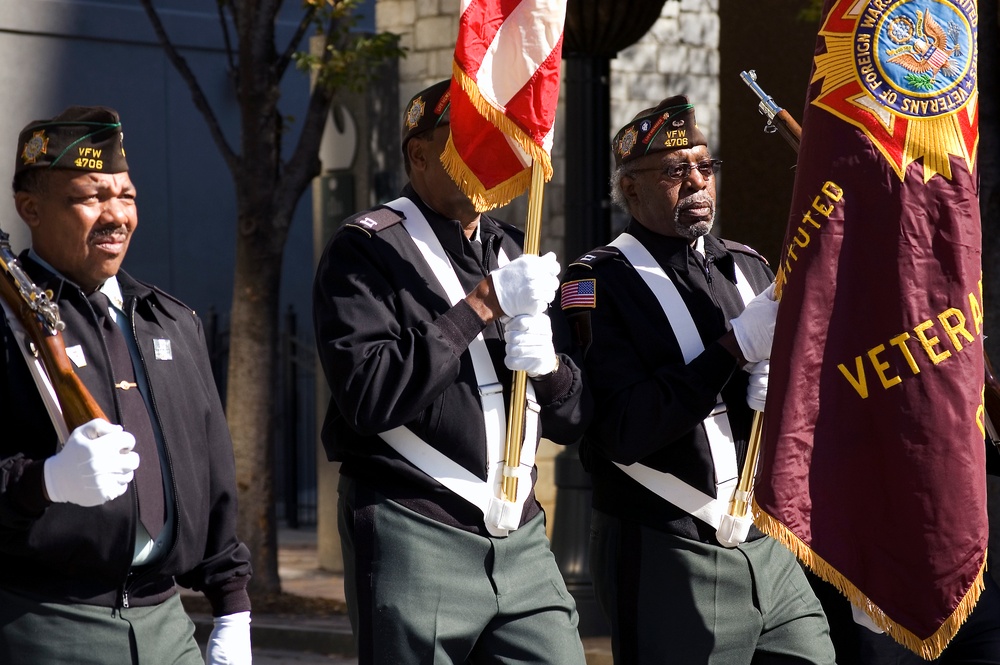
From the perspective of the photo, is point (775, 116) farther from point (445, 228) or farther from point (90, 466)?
point (90, 466)

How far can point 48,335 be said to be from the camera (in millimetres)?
3410

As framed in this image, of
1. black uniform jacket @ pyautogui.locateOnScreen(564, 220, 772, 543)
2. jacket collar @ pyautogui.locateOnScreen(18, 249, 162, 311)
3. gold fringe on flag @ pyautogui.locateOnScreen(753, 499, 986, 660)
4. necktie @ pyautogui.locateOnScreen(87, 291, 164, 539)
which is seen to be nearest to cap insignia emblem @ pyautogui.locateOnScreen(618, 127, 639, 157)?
black uniform jacket @ pyautogui.locateOnScreen(564, 220, 772, 543)

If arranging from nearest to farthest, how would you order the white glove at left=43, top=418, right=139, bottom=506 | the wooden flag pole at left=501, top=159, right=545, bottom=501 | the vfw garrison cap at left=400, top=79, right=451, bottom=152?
the white glove at left=43, top=418, right=139, bottom=506, the wooden flag pole at left=501, top=159, right=545, bottom=501, the vfw garrison cap at left=400, top=79, right=451, bottom=152

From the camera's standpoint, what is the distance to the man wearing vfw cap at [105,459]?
3402mm

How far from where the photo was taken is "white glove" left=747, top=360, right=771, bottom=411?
451 centimetres

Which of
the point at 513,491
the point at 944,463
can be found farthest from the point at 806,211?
the point at 513,491

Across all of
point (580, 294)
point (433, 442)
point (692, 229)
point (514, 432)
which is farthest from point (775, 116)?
point (433, 442)

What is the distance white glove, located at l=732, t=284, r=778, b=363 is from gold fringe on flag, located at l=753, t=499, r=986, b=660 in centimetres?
43

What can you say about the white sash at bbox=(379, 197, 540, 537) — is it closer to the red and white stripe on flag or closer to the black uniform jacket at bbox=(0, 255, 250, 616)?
the red and white stripe on flag

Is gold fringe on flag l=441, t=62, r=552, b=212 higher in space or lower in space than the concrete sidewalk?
higher

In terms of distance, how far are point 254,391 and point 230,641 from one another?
560cm

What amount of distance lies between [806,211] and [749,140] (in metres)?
6.62

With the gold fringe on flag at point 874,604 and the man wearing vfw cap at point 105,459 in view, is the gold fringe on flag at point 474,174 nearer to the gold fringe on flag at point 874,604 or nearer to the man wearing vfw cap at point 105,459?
the man wearing vfw cap at point 105,459

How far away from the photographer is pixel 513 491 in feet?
13.4
